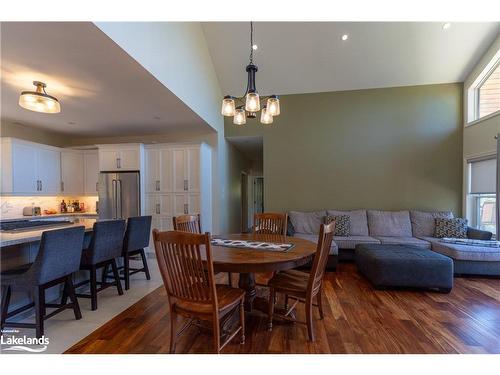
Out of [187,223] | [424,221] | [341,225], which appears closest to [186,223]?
[187,223]

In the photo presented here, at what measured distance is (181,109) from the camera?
3.74 m

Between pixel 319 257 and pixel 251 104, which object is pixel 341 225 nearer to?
pixel 319 257

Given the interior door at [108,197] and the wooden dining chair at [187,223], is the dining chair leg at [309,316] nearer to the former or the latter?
the wooden dining chair at [187,223]

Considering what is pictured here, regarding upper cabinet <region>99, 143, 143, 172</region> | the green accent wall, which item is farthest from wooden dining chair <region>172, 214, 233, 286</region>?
the green accent wall

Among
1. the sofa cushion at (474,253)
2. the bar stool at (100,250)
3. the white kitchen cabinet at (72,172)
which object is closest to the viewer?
the bar stool at (100,250)

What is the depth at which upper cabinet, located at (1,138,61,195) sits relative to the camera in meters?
3.96

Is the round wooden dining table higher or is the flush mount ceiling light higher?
the flush mount ceiling light

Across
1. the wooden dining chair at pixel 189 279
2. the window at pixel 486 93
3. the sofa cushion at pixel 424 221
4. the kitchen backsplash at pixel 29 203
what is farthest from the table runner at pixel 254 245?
the window at pixel 486 93

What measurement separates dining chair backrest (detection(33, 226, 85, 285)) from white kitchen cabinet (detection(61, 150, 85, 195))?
3.43 metres

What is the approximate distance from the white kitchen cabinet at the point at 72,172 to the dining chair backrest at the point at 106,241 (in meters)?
3.03

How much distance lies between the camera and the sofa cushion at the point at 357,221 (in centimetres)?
454

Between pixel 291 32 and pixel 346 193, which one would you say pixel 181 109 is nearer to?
pixel 291 32

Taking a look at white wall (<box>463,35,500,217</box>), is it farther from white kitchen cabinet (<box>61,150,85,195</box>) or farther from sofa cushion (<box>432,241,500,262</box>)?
white kitchen cabinet (<box>61,150,85,195</box>)
